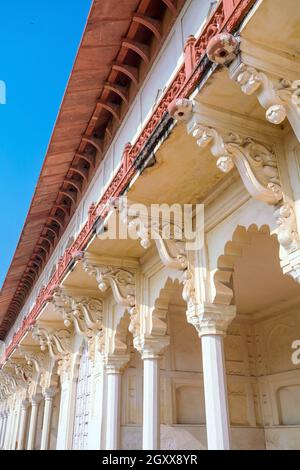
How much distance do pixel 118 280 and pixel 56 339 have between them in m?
4.95

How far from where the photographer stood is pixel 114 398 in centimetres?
777

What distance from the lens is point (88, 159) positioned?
906cm

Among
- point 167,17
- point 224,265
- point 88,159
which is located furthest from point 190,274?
point 88,159

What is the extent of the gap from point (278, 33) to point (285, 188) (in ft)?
4.35

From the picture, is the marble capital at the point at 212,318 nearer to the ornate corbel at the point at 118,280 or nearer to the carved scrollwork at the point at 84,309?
the ornate corbel at the point at 118,280

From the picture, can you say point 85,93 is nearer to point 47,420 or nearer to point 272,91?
point 272,91

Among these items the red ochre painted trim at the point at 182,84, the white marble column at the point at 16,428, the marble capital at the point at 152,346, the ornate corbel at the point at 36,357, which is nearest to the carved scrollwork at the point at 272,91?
the red ochre painted trim at the point at 182,84

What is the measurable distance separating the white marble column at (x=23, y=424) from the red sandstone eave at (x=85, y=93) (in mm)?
8551

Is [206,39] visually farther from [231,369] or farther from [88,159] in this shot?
[231,369]

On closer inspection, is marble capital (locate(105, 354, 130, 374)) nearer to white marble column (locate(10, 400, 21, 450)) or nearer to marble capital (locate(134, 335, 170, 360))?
marble capital (locate(134, 335, 170, 360))

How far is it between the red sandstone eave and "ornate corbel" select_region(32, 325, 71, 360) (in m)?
2.63

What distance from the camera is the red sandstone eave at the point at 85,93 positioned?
6.07m

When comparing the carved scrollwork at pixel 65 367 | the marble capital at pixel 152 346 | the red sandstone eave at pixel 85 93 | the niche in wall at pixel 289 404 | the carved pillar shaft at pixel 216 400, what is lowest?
the carved pillar shaft at pixel 216 400

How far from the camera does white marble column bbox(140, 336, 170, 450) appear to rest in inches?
241
